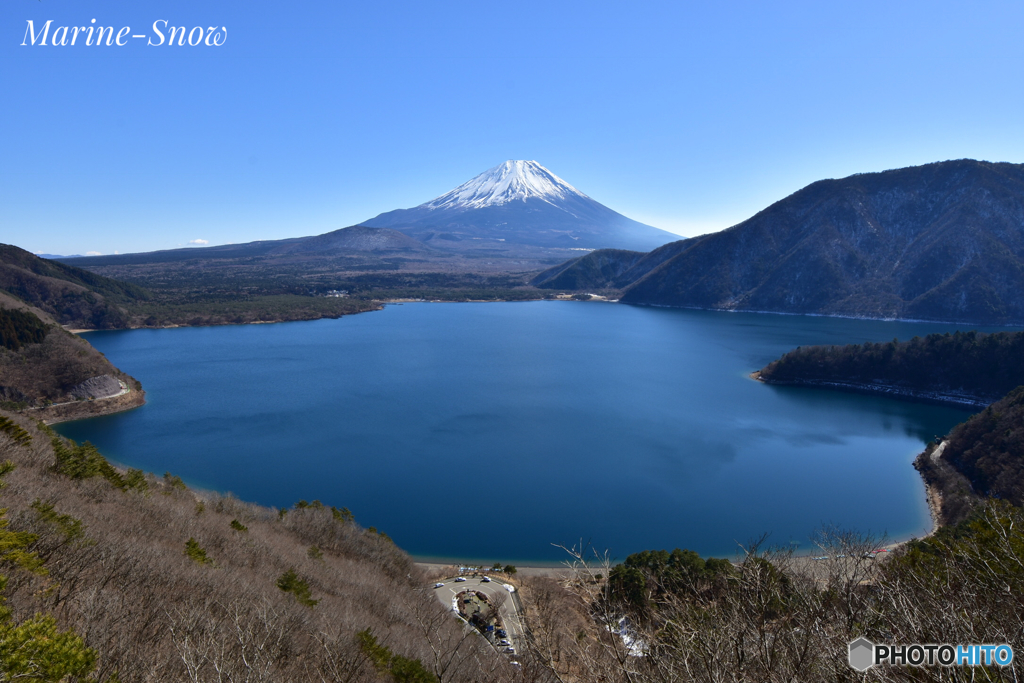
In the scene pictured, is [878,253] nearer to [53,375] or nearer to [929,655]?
[929,655]

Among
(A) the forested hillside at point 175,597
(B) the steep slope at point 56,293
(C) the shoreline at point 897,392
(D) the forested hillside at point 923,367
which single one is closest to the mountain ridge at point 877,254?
(D) the forested hillside at point 923,367

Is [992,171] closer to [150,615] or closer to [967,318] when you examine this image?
[967,318]

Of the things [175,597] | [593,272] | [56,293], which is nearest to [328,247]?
[593,272]

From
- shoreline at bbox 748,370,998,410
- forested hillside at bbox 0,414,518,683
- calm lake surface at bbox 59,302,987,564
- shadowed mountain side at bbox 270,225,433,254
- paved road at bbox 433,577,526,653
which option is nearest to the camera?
forested hillside at bbox 0,414,518,683

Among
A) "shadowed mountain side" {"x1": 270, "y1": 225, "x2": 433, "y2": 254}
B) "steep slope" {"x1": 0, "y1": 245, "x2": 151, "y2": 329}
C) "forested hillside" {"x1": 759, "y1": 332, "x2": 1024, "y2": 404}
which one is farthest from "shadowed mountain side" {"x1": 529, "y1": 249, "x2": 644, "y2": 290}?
"shadowed mountain side" {"x1": 270, "y1": 225, "x2": 433, "y2": 254}

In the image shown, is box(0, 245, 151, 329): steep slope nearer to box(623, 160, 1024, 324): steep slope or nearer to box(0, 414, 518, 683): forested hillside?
box(0, 414, 518, 683): forested hillside

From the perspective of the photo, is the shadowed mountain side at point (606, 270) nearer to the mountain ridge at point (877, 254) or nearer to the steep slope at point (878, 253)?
the mountain ridge at point (877, 254)

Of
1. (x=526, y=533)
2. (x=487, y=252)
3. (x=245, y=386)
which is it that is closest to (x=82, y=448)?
(x=526, y=533)
